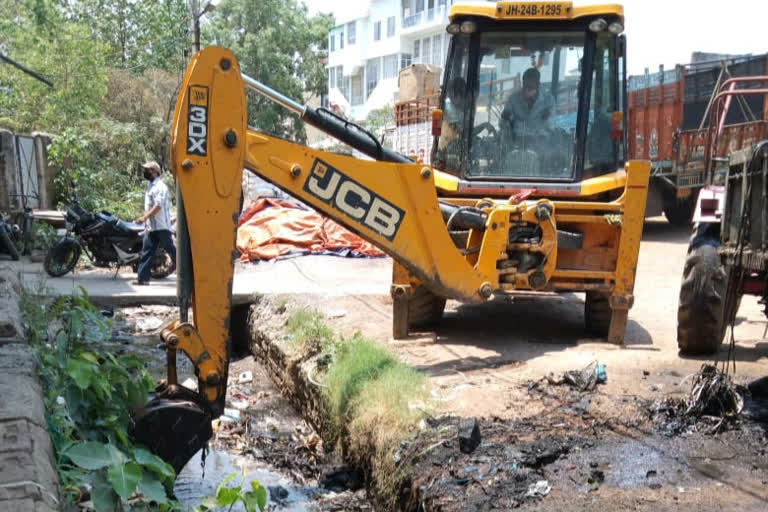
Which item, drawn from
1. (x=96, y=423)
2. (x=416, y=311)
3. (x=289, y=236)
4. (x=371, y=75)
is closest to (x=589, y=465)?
(x=96, y=423)

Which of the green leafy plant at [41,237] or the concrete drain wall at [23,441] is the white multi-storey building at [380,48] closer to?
the green leafy plant at [41,237]

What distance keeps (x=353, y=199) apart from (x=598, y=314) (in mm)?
3000

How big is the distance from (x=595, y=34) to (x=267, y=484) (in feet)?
15.9

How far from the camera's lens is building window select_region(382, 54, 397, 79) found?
41062mm

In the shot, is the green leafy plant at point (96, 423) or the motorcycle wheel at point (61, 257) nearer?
the green leafy plant at point (96, 423)

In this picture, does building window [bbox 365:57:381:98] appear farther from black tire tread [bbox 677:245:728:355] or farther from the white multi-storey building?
black tire tread [bbox 677:245:728:355]

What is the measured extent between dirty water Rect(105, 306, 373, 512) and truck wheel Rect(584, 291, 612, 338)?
2836 millimetres

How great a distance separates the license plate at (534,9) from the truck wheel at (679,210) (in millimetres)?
9922

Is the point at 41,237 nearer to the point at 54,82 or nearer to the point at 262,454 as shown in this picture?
the point at 54,82

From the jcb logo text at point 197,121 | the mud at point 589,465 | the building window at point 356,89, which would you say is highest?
the building window at point 356,89

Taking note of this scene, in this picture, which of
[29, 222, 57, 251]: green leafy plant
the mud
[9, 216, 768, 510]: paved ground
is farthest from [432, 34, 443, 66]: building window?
the mud

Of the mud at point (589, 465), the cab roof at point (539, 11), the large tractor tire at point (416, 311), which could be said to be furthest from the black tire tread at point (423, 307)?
the cab roof at point (539, 11)

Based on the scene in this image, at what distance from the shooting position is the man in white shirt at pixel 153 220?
33.7ft

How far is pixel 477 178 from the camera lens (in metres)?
7.07
